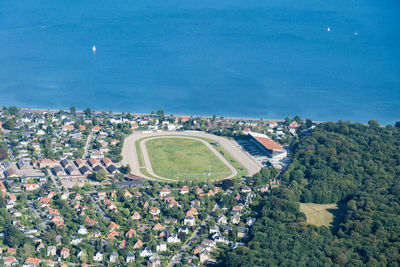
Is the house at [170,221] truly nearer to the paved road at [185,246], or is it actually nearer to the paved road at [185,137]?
the paved road at [185,246]

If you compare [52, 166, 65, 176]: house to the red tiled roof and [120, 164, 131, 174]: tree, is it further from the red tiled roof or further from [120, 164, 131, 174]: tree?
the red tiled roof

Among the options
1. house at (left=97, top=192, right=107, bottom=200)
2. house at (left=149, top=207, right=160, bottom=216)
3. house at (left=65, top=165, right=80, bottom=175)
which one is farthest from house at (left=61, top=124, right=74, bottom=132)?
house at (left=149, top=207, right=160, bottom=216)

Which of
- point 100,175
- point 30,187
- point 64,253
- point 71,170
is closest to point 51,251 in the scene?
point 64,253

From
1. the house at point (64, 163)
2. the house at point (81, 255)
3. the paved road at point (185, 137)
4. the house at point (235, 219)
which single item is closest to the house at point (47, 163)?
the house at point (64, 163)

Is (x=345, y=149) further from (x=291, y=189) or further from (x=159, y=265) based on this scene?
(x=159, y=265)

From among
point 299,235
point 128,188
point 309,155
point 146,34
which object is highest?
point 146,34

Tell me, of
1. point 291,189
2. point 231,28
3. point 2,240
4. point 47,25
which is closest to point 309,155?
point 291,189
